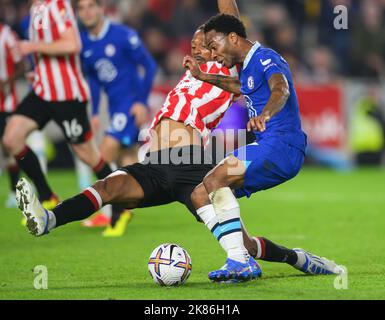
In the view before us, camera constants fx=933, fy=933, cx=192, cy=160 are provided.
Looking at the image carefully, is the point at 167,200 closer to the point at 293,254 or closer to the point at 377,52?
the point at 293,254

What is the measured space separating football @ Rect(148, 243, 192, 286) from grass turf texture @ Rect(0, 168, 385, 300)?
0.30 feet

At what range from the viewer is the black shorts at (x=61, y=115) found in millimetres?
9711

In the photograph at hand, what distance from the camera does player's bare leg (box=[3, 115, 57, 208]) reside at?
31.7ft

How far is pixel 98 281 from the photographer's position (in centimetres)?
673

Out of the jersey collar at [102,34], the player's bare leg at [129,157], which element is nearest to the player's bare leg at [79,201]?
the jersey collar at [102,34]

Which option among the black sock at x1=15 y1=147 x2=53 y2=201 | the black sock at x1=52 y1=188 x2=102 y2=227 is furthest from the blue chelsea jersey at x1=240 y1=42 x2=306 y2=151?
the black sock at x1=15 y1=147 x2=53 y2=201

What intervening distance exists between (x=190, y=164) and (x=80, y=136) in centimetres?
289

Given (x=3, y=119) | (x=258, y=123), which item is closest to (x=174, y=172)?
(x=258, y=123)

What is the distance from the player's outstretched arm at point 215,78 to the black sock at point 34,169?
3.56 metres

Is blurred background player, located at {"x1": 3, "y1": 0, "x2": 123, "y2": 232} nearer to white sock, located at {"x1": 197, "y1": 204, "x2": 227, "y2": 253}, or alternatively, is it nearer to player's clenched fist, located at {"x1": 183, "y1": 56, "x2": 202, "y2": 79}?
player's clenched fist, located at {"x1": 183, "y1": 56, "x2": 202, "y2": 79}

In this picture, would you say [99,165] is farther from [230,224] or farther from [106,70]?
[230,224]

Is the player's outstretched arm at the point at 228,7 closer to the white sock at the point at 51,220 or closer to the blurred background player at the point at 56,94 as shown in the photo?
the white sock at the point at 51,220

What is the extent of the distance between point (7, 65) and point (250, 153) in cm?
629
